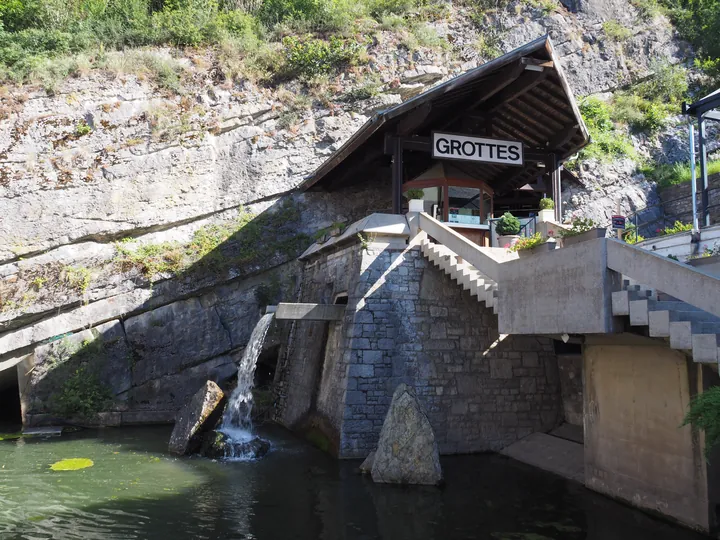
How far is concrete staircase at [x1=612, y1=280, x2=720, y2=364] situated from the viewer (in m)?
5.03

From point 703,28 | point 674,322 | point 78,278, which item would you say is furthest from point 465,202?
point 703,28

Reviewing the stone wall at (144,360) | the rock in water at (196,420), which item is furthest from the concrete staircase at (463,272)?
the stone wall at (144,360)

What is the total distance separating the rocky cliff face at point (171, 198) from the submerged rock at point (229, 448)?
184 inches

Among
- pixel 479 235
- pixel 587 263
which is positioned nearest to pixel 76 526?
pixel 587 263

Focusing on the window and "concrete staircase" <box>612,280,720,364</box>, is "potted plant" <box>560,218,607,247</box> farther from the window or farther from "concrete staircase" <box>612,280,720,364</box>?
the window

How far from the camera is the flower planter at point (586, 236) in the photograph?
6.32 m

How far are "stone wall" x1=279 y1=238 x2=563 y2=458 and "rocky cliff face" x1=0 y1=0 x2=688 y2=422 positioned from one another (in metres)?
5.86

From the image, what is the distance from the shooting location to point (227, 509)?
723 cm

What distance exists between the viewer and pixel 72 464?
9719 mm

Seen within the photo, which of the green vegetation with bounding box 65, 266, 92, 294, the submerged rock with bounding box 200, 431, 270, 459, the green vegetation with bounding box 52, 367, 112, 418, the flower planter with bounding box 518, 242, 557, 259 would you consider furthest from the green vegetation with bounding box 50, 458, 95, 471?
the flower planter with bounding box 518, 242, 557, 259

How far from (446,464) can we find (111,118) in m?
14.4

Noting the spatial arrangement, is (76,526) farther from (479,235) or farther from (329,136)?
(329,136)

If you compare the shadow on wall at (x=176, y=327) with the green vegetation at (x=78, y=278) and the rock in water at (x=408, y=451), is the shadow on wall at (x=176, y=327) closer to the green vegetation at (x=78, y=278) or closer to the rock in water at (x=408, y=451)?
the green vegetation at (x=78, y=278)

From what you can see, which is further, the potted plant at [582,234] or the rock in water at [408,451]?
the rock in water at [408,451]
